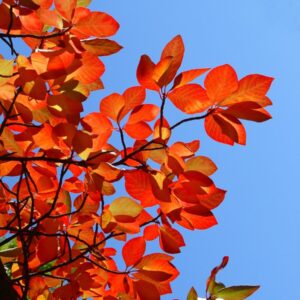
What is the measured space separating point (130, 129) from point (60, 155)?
0.49ft

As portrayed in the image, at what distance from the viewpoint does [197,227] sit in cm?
88

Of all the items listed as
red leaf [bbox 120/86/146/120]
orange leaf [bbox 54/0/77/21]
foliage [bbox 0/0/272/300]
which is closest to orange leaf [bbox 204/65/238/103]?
foliage [bbox 0/0/272/300]

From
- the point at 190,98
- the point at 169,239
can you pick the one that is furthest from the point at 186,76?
the point at 169,239

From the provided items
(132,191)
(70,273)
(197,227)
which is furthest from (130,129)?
(70,273)

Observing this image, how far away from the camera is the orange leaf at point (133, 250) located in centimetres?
97

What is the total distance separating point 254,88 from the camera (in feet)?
2.45

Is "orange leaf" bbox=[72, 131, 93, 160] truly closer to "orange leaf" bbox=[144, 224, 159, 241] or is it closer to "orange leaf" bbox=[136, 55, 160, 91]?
"orange leaf" bbox=[136, 55, 160, 91]

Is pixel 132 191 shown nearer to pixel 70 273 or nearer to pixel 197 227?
pixel 197 227

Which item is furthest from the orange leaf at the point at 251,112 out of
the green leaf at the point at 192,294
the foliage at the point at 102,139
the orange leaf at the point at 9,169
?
the orange leaf at the point at 9,169

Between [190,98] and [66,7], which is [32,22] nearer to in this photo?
[66,7]

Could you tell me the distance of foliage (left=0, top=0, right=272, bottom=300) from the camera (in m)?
0.75

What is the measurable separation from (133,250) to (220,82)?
43 cm

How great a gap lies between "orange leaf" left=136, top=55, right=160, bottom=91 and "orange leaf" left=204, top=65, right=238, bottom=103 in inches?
3.5

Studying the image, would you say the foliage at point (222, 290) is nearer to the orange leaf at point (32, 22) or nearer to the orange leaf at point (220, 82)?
the orange leaf at point (220, 82)
